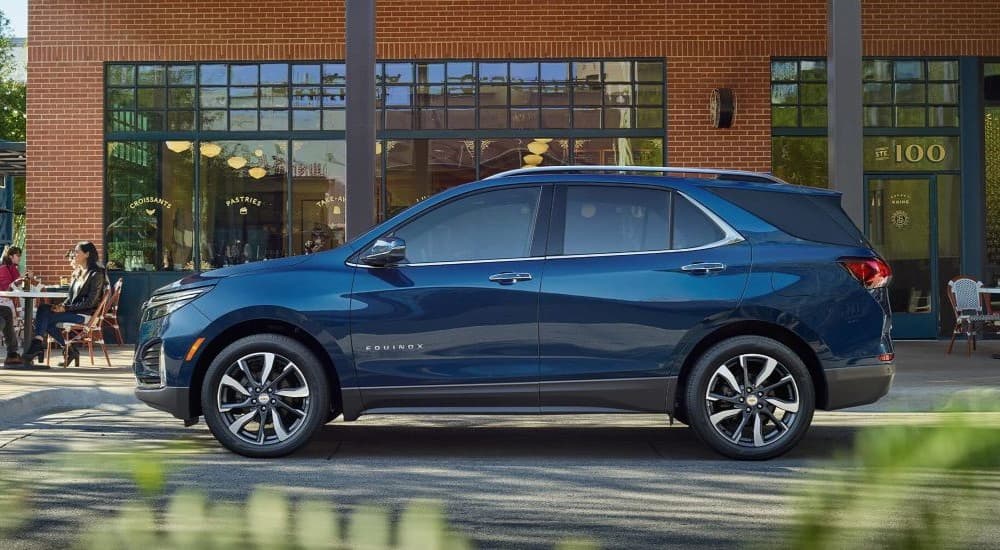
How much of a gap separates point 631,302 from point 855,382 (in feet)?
4.58

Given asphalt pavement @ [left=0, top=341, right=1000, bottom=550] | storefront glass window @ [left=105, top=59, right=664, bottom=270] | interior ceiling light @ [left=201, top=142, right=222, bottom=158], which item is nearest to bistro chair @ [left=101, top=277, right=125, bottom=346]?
storefront glass window @ [left=105, top=59, right=664, bottom=270]

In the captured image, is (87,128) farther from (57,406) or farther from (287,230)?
(57,406)

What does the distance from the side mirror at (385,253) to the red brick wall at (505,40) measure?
9416 millimetres

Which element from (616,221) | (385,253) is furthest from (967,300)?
(385,253)

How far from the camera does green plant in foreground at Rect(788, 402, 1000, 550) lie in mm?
728

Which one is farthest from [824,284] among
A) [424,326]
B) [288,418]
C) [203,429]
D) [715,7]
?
[715,7]

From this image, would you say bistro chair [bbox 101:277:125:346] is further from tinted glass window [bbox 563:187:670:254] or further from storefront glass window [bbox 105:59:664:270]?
tinted glass window [bbox 563:187:670:254]

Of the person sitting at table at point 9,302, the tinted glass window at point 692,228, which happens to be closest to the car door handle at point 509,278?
the tinted glass window at point 692,228

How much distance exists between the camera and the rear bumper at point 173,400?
7332mm

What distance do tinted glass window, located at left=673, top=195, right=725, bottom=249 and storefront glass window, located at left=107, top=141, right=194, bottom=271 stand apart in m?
10.6

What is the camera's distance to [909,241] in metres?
16.6

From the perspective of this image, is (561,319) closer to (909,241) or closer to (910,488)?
(910,488)

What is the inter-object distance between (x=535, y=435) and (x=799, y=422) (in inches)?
84.7

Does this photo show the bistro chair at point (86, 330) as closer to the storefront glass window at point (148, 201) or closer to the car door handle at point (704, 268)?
the storefront glass window at point (148, 201)
